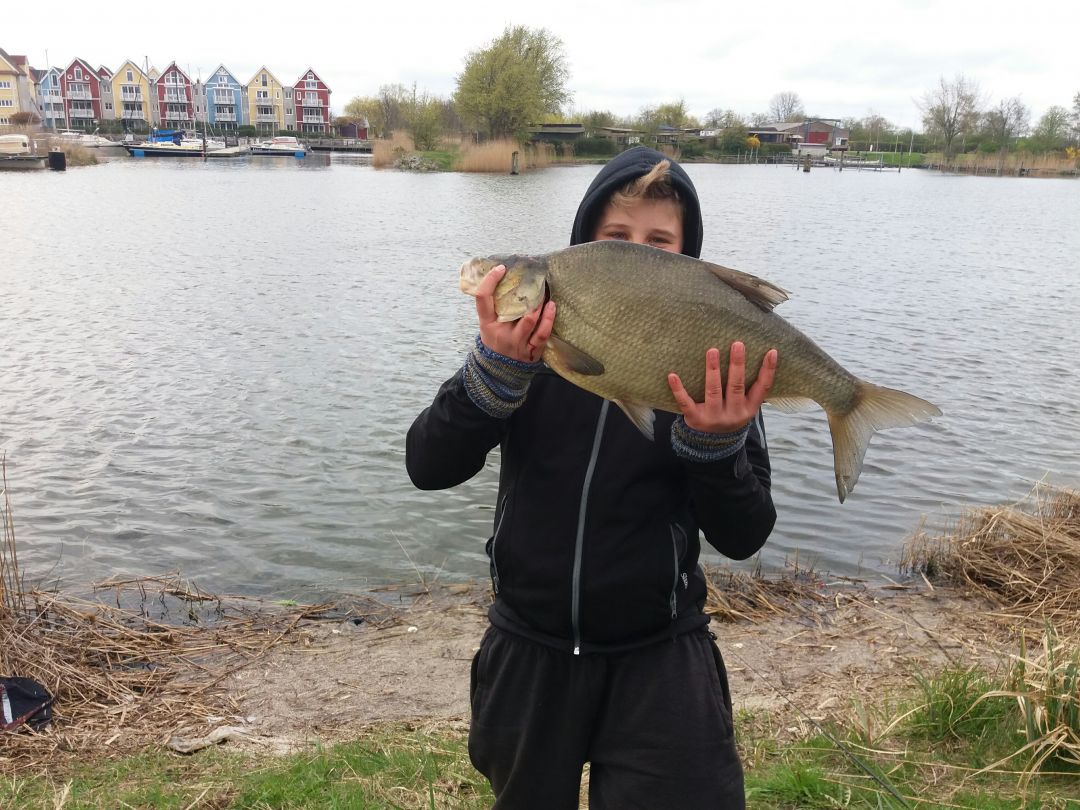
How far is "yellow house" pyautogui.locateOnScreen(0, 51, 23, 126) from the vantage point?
10369 cm

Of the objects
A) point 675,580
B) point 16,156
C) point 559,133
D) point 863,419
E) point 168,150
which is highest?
point 559,133

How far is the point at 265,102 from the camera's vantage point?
118 m

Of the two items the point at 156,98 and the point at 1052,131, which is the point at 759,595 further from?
the point at 156,98

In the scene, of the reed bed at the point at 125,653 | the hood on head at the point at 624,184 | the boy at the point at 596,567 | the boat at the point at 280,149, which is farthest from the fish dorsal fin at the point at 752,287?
the boat at the point at 280,149

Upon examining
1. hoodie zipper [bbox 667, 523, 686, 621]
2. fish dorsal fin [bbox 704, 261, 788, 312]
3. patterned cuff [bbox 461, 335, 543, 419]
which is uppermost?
fish dorsal fin [bbox 704, 261, 788, 312]

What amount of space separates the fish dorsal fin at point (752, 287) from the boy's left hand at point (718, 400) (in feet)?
0.56

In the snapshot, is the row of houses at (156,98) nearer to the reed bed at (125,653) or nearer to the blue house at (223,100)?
the blue house at (223,100)

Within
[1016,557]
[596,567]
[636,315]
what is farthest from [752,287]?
[1016,557]

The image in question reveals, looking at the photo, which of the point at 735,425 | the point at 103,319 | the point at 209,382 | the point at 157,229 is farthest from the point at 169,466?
the point at 157,229

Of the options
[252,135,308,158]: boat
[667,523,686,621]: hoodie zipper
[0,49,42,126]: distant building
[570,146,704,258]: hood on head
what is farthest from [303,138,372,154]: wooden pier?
[667,523,686,621]: hoodie zipper

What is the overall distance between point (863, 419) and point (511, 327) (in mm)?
1030

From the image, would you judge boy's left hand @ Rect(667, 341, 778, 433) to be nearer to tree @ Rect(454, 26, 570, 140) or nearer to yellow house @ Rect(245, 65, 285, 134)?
tree @ Rect(454, 26, 570, 140)

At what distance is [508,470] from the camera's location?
7.68 ft

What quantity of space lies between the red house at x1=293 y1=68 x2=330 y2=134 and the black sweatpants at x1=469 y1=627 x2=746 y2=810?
125060 mm
